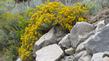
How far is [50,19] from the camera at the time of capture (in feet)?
28.0

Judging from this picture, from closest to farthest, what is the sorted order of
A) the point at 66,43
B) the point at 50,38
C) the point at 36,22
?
the point at 66,43 → the point at 50,38 → the point at 36,22

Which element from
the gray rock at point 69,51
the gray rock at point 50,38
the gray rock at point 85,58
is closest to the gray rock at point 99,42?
the gray rock at point 85,58

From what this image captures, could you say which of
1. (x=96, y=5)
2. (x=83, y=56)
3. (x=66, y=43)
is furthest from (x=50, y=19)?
(x=83, y=56)

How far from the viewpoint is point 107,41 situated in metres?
6.36

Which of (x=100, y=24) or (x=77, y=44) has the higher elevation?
(x=100, y=24)

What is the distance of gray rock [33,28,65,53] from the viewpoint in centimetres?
821

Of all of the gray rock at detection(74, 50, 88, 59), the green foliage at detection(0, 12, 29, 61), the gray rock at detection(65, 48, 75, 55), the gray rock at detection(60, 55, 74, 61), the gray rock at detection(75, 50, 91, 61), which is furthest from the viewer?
the green foliage at detection(0, 12, 29, 61)

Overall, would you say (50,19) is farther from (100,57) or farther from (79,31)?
(100,57)

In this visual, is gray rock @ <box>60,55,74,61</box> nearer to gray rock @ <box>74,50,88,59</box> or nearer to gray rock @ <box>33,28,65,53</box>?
gray rock @ <box>74,50,88,59</box>

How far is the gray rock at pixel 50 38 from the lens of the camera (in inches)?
323

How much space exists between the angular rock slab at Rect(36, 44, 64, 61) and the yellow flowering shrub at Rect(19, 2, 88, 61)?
2.35 feet

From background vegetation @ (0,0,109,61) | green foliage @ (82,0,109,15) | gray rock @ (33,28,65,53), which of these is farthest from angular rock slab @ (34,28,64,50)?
green foliage @ (82,0,109,15)

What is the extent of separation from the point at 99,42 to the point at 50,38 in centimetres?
210

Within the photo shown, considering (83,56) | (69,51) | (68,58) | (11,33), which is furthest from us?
(11,33)
